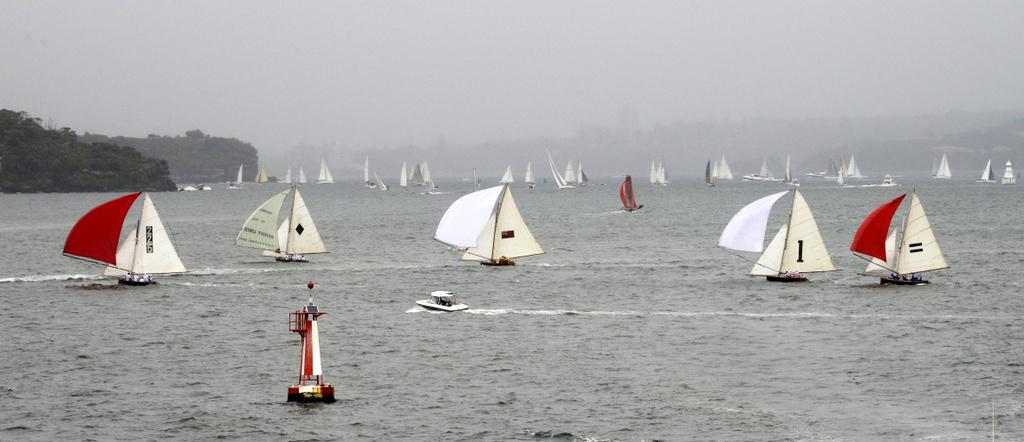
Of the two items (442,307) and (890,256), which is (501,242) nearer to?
(442,307)

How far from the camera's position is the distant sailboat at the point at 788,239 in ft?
219

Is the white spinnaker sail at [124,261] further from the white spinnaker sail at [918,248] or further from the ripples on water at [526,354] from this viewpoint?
the white spinnaker sail at [918,248]

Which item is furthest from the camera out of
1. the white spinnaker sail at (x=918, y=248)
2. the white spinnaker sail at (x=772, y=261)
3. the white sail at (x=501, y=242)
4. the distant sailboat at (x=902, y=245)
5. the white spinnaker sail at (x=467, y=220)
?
the white sail at (x=501, y=242)

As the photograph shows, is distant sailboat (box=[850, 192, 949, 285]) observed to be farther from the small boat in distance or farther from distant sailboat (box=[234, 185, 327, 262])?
distant sailboat (box=[234, 185, 327, 262])

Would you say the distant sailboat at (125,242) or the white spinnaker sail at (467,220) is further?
the white spinnaker sail at (467,220)

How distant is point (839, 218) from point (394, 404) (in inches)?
4799

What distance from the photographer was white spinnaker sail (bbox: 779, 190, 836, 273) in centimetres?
6656

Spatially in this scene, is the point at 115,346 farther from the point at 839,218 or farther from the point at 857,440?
the point at 839,218

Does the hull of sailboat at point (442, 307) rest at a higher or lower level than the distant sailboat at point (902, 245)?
lower

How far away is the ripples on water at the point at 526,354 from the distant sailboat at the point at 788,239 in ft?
3.91

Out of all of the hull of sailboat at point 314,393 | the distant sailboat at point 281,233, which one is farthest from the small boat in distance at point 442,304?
the distant sailboat at point 281,233

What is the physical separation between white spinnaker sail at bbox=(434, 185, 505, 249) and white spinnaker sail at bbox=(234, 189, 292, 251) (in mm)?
12821

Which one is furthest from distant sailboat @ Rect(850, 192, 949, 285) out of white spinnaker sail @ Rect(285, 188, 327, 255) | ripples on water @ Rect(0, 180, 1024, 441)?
white spinnaker sail @ Rect(285, 188, 327, 255)

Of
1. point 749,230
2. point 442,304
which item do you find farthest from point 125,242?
point 749,230
